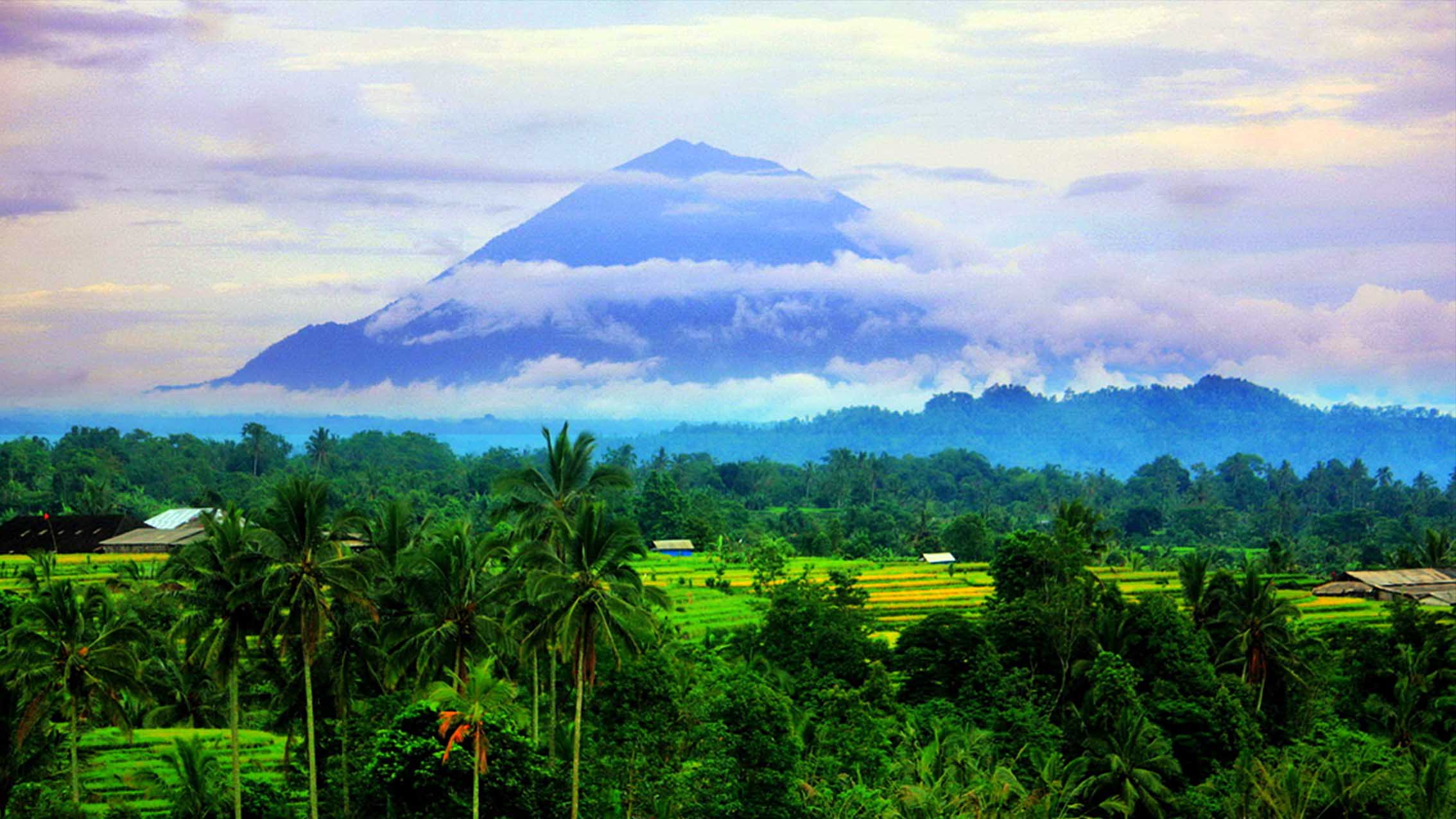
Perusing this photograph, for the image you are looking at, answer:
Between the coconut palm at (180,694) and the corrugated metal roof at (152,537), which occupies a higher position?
the corrugated metal roof at (152,537)

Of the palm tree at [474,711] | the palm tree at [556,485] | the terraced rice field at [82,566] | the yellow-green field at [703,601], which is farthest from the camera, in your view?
the terraced rice field at [82,566]

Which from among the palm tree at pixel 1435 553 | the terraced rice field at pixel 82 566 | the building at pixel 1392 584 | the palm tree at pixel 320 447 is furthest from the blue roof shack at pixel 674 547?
the palm tree at pixel 320 447

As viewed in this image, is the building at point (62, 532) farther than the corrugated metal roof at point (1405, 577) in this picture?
Yes

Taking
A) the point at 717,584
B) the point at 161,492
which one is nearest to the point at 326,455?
the point at 161,492

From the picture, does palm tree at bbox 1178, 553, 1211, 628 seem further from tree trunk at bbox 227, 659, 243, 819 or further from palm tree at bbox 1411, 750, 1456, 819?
tree trunk at bbox 227, 659, 243, 819

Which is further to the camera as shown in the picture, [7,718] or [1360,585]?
[1360,585]

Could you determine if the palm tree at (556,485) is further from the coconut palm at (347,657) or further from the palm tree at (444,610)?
the coconut palm at (347,657)

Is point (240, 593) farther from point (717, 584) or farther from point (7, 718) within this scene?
point (717, 584)
